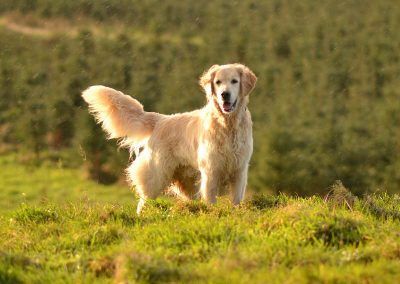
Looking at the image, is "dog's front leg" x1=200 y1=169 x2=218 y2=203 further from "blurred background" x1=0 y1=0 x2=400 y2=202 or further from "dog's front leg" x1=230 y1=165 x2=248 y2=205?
"blurred background" x1=0 y1=0 x2=400 y2=202

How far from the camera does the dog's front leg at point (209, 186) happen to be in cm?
871

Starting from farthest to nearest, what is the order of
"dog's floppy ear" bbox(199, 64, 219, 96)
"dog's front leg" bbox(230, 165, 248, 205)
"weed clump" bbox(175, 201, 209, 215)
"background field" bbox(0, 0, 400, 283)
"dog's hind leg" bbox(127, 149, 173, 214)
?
"dog's hind leg" bbox(127, 149, 173, 214) < "dog's floppy ear" bbox(199, 64, 219, 96) < "dog's front leg" bbox(230, 165, 248, 205) < "weed clump" bbox(175, 201, 209, 215) < "background field" bbox(0, 0, 400, 283)

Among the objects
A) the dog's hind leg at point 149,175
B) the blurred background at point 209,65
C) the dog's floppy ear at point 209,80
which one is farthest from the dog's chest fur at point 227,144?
the blurred background at point 209,65

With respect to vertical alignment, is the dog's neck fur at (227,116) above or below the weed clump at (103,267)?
above

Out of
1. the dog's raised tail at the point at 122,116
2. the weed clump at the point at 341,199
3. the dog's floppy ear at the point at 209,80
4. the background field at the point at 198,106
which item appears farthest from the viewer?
the dog's raised tail at the point at 122,116

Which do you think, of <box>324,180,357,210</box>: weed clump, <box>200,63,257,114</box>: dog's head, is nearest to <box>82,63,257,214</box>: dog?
<box>200,63,257,114</box>: dog's head

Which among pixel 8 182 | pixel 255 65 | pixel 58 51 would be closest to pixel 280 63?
pixel 255 65

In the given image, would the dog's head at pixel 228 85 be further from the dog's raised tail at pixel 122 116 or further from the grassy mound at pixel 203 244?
the grassy mound at pixel 203 244

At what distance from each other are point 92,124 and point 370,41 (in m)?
16.0

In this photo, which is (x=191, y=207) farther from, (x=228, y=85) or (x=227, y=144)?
(x=228, y=85)

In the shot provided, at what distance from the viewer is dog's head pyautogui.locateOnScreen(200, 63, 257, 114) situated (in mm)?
8711

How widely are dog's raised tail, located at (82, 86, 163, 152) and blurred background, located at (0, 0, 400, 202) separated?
60.0ft

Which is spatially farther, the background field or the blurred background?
the blurred background

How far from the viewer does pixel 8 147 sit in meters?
35.1
